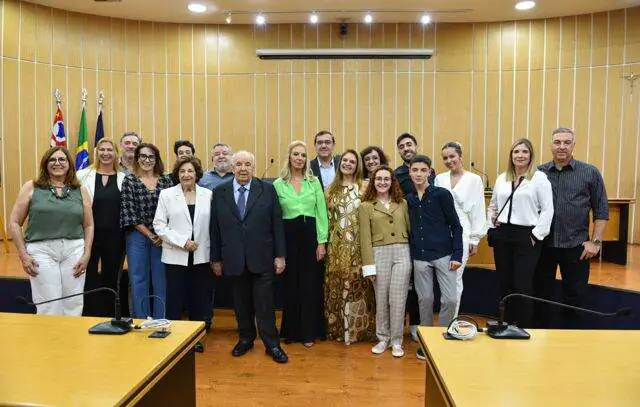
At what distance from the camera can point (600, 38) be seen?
7008mm

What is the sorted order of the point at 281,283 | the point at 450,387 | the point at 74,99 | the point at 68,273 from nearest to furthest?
the point at 450,387 → the point at 68,273 → the point at 281,283 → the point at 74,99

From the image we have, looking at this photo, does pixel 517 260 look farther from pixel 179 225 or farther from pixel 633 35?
pixel 633 35

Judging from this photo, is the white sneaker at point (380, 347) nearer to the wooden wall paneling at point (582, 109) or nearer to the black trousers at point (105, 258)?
the black trousers at point (105, 258)

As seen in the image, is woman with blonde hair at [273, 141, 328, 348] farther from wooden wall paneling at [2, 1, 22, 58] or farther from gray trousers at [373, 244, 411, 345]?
wooden wall paneling at [2, 1, 22, 58]

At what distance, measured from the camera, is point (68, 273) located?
3.14m

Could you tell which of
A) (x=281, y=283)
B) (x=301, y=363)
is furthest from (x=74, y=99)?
(x=301, y=363)

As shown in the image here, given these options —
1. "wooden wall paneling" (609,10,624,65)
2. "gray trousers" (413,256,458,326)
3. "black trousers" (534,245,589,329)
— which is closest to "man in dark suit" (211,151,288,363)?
"gray trousers" (413,256,458,326)

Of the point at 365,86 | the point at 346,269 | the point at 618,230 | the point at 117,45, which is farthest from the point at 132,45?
the point at 618,230

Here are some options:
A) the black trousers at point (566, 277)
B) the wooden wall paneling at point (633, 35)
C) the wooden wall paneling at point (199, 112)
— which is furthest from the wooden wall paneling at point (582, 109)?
the wooden wall paneling at point (199, 112)

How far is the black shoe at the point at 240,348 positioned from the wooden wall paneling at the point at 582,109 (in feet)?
20.1

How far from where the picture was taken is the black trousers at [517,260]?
130 inches

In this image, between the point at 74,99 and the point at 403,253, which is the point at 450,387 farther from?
the point at 74,99

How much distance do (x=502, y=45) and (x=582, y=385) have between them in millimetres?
7012

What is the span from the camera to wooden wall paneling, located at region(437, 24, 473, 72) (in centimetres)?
741
